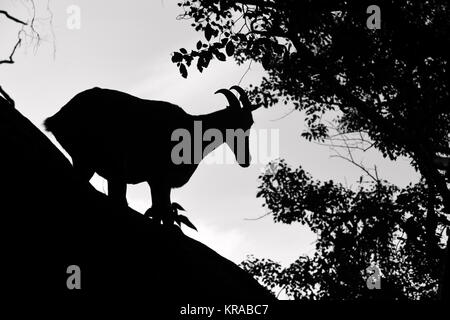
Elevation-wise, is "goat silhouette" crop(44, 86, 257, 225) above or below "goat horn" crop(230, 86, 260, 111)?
below

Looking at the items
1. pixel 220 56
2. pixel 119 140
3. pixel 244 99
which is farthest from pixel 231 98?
pixel 220 56

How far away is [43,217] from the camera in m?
2.47

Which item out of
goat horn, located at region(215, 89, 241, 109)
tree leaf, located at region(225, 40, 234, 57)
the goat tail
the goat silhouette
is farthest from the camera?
goat horn, located at region(215, 89, 241, 109)

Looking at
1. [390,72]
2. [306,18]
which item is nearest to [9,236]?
[306,18]

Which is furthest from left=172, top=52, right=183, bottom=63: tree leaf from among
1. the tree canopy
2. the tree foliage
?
the tree foliage

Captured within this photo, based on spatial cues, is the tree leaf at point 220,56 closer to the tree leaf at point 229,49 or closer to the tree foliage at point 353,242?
the tree leaf at point 229,49

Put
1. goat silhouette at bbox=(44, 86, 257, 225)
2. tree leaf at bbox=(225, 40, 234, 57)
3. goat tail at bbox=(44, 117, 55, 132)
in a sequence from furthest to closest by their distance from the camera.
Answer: goat tail at bbox=(44, 117, 55, 132) → goat silhouette at bbox=(44, 86, 257, 225) → tree leaf at bbox=(225, 40, 234, 57)

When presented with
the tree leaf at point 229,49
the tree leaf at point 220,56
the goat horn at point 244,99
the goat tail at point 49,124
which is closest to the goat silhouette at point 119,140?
the goat tail at point 49,124

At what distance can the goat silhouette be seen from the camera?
6449 mm

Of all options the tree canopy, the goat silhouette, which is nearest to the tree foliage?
the tree canopy

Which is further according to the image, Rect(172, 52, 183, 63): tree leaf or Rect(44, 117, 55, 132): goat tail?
Rect(44, 117, 55, 132): goat tail

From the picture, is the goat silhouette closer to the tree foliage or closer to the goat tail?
the goat tail
